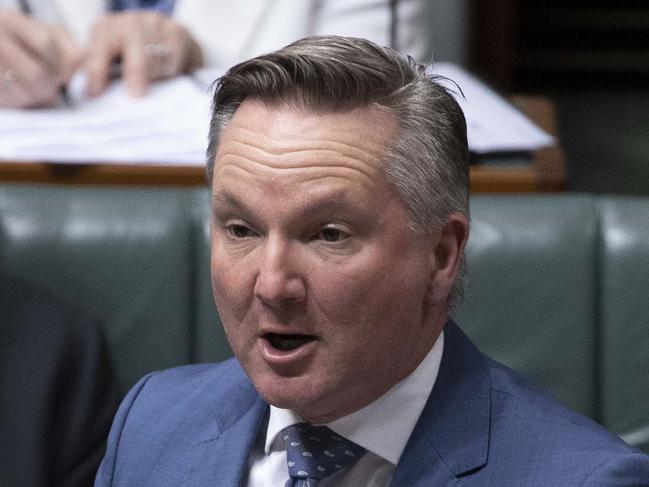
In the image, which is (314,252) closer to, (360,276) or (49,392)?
(360,276)

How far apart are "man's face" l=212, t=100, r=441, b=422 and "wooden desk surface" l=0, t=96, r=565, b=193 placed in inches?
34.1

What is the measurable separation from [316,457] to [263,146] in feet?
0.95

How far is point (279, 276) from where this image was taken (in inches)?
42.3

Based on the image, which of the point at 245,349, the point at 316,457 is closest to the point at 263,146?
the point at 245,349

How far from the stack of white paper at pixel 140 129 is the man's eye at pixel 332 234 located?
92 cm

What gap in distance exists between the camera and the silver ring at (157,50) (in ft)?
7.24

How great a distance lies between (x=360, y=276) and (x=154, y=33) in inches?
51.0

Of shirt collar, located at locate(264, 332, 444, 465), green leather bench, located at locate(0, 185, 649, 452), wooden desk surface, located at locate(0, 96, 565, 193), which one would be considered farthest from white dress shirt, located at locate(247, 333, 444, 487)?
wooden desk surface, located at locate(0, 96, 565, 193)

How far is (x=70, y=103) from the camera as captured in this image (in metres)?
2.18

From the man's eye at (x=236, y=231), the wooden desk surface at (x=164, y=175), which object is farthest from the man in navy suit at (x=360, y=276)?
the wooden desk surface at (x=164, y=175)

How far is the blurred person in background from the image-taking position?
2160mm

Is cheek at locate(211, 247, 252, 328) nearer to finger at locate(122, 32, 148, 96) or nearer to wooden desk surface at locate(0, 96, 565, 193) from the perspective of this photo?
wooden desk surface at locate(0, 96, 565, 193)

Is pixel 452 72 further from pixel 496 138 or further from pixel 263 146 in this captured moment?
pixel 263 146

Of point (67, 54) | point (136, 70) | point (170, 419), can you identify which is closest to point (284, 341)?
point (170, 419)
